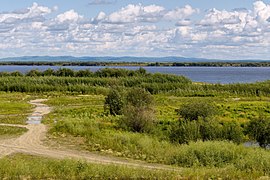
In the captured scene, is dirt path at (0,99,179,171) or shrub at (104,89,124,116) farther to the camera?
shrub at (104,89,124,116)

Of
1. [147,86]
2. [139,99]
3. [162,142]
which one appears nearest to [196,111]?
[139,99]

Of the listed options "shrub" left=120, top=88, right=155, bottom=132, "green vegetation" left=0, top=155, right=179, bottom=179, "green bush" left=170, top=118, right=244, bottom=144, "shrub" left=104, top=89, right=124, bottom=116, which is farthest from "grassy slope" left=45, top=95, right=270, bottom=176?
"shrub" left=104, top=89, right=124, bottom=116

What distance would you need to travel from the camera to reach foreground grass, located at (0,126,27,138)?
2970 centimetres

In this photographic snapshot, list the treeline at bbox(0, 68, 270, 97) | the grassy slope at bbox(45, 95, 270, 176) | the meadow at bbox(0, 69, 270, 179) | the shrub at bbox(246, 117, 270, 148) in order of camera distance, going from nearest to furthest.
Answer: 1. the meadow at bbox(0, 69, 270, 179)
2. the grassy slope at bbox(45, 95, 270, 176)
3. the shrub at bbox(246, 117, 270, 148)
4. the treeline at bbox(0, 68, 270, 97)

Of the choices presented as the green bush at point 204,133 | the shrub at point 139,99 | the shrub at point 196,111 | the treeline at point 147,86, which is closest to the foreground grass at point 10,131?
the green bush at point 204,133

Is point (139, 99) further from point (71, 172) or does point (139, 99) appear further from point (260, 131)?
point (71, 172)

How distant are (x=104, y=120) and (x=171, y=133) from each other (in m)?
9.94

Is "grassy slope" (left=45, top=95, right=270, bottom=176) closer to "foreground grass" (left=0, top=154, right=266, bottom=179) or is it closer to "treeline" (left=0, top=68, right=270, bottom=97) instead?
"foreground grass" (left=0, top=154, right=266, bottom=179)

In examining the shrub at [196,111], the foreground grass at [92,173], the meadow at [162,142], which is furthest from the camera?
the shrub at [196,111]

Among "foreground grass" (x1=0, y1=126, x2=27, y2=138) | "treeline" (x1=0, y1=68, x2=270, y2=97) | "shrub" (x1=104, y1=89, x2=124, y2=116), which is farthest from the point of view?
"treeline" (x1=0, y1=68, x2=270, y2=97)

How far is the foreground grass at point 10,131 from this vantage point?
29695 millimetres

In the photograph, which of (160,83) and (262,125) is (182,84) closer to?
(160,83)

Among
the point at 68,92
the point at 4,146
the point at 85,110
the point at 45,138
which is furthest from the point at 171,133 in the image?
the point at 68,92

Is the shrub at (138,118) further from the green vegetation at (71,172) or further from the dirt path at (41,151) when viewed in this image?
the green vegetation at (71,172)
